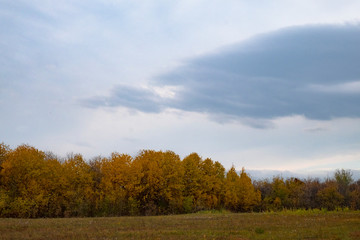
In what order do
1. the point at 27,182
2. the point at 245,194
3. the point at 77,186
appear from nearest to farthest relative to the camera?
1. the point at 27,182
2. the point at 77,186
3. the point at 245,194

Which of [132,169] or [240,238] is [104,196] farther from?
[240,238]

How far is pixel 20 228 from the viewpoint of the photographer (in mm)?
24906

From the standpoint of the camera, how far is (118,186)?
233ft

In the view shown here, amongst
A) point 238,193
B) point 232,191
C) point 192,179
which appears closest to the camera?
point 192,179

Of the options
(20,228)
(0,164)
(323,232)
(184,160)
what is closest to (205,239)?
(323,232)

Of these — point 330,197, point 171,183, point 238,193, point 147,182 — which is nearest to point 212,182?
point 238,193

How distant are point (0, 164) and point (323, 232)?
5986 cm

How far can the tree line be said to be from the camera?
60.2 meters

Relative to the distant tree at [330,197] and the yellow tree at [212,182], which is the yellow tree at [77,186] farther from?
the distant tree at [330,197]

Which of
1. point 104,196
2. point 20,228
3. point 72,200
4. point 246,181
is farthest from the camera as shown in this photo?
point 246,181

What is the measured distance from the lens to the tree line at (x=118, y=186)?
60156 millimetres

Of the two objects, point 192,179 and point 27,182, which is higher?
point 192,179

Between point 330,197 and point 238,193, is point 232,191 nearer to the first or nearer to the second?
point 238,193

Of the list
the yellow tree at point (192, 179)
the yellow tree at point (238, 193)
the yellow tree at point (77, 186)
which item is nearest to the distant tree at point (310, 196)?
the yellow tree at point (238, 193)
